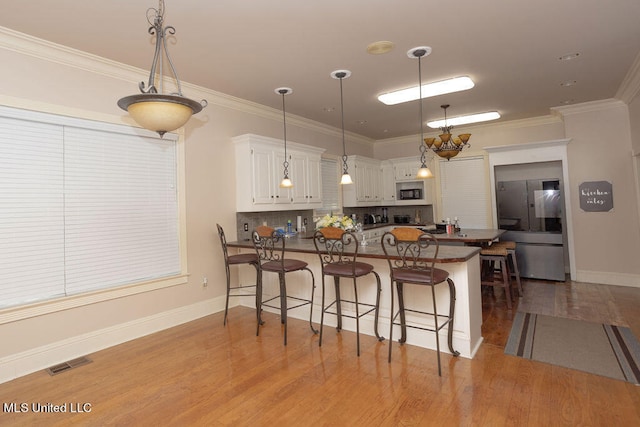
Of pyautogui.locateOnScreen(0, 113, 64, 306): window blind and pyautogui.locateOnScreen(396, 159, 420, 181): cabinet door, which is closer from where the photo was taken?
pyautogui.locateOnScreen(0, 113, 64, 306): window blind

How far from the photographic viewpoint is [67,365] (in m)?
2.94

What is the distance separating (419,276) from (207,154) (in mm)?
2996

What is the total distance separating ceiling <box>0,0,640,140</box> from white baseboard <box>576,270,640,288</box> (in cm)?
280

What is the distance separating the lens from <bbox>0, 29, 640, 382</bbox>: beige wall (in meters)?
2.91

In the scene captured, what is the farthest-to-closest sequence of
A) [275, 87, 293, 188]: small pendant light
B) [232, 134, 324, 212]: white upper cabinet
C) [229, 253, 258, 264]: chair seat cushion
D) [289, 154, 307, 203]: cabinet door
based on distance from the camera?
[289, 154, 307, 203]: cabinet door → [232, 134, 324, 212]: white upper cabinet → [275, 87, 293, 188]: small pendant light → [229, 253, 258, 264]: chair seat cushion

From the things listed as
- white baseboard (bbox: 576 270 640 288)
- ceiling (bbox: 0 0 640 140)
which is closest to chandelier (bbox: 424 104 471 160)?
ceiling (bbox: 0 0 640 140)

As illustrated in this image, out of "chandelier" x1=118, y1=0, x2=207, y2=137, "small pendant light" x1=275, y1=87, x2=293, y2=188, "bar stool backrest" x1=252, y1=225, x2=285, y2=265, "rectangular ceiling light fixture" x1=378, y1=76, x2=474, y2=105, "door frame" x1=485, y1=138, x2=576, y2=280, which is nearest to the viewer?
"chandelier" x1=118, y1=0, x2=207, y2=137

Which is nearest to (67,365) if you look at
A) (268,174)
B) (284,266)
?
(284,266)

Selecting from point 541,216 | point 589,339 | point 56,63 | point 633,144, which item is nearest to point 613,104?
point 633,144

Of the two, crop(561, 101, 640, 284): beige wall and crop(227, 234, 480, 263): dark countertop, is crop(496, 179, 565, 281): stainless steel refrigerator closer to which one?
crop(561, 101, 640, 284): beige wall

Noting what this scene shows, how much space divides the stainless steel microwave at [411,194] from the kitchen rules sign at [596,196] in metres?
2.73

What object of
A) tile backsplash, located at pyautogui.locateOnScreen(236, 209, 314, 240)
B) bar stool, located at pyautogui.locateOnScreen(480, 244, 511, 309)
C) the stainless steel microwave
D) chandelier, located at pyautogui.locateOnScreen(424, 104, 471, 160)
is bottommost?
bar stool, located at pyautogui.locateOnScreen(480, 244, 511, 309)

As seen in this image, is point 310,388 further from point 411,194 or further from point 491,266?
point 411,194

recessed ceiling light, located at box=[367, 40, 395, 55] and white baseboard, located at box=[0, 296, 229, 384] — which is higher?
recessed ceiling light, located at box=[367, 40, 395, 55]
